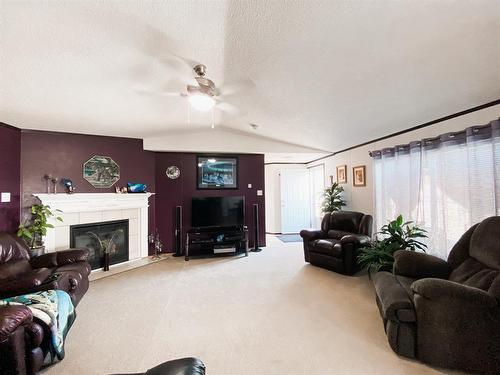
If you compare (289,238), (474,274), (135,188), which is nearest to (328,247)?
(474,274)

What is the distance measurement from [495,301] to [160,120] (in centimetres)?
419

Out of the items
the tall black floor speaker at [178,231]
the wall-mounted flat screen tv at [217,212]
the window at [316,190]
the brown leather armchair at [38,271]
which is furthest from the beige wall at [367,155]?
the brown leather armchair at [38,271]

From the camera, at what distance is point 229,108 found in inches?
140

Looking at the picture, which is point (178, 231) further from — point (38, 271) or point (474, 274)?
point (474, 274)

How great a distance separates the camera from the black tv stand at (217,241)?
4602mm

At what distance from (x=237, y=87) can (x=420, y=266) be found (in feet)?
9.16

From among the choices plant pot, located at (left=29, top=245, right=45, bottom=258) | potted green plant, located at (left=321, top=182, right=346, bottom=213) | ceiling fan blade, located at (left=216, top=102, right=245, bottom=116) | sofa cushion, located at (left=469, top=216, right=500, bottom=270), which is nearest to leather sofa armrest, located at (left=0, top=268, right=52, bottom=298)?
plant pot, located at (left=29, top=245, right=45, bottom=258)

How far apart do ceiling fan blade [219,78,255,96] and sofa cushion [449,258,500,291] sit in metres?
2.79

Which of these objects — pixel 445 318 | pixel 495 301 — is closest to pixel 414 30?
pixel 495 301

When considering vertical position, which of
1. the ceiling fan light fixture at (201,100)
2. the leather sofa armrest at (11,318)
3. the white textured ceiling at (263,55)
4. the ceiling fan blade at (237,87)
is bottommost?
the leather sofa armrest at (11,318)

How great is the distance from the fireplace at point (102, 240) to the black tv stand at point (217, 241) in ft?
3.78

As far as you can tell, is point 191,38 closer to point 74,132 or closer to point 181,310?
point 181,310

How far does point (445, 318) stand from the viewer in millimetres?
1626

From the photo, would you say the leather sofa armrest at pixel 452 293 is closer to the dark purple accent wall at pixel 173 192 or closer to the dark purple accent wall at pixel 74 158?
the dark purple accent wall at pixel 173 192
